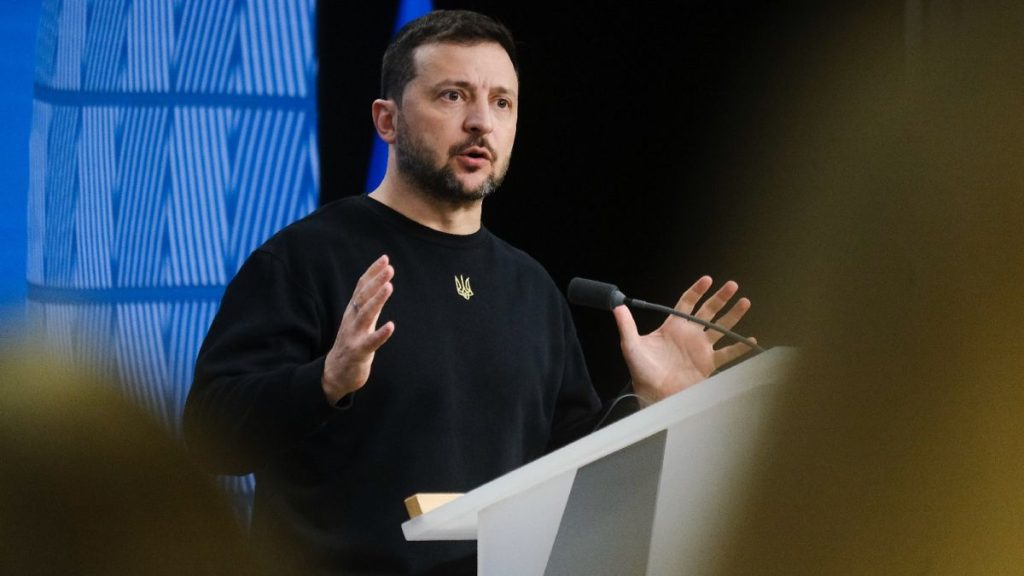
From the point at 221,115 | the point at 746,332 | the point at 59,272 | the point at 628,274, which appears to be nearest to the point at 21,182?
the point at 59,272

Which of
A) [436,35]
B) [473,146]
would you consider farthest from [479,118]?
[436,35]

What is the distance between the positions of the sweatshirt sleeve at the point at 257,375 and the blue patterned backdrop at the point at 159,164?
56 centimetres

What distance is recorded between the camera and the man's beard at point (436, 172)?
224 centimetres

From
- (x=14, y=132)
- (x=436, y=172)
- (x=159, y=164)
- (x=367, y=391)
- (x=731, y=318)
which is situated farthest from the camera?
(x=159, y=164)

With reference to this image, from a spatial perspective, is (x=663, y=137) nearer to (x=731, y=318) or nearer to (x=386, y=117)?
(x=386, y=117)

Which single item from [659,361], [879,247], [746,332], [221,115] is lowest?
[746,332]

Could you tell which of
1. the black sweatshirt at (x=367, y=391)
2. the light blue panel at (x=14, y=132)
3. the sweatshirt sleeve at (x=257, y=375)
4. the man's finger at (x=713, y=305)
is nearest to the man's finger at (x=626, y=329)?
the man's finger at (x=713, y=305)

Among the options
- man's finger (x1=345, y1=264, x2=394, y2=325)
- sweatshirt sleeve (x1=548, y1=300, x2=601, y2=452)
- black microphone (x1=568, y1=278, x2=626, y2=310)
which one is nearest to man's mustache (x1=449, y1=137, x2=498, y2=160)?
sweatshirt sleeve (x1=548, y1=300, x2=601, y2=452)

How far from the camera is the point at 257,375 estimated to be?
1854mm

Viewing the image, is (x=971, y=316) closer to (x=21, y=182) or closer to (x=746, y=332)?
(x=21, y=182)

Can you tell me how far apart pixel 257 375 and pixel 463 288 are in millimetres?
470

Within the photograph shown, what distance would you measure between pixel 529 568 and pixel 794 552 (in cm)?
66

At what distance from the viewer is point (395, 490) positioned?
6.48ft

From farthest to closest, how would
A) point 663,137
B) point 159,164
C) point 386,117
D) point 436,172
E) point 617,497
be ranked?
point 663,137
point 159,164
point 386,117
point 436,172
point 617,497
